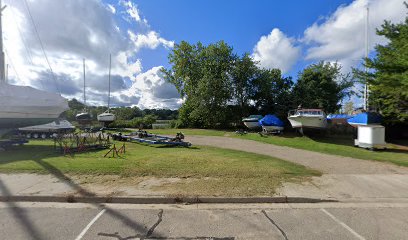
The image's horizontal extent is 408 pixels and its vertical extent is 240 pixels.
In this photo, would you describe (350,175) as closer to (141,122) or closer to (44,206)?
(44,206)

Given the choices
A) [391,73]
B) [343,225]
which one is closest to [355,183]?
[343,225]

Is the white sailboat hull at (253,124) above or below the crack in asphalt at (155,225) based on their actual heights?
above

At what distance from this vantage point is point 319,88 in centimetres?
2956

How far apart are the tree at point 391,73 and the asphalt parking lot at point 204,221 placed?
12.3m

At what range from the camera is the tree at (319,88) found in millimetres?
29047

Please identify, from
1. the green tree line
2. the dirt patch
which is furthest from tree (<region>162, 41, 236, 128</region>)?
the dirt patch

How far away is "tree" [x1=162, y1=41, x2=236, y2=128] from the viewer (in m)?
31.4

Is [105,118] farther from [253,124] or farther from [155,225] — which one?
[155,225]

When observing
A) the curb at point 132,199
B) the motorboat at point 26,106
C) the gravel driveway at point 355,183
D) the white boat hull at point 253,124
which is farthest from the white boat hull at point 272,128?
the curb at point 132,199

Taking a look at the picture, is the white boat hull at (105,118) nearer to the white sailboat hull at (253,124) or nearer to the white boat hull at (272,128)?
the white sailboat hull at (253,124)

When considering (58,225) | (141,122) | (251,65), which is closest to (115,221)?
(58,225)

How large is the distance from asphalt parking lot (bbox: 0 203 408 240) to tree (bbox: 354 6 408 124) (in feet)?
40.3

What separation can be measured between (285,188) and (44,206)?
5853mm

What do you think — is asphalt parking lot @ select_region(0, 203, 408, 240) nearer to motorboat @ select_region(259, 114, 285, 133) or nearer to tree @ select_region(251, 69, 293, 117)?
motorboat @ select_region(259, 114, 285, 133)
